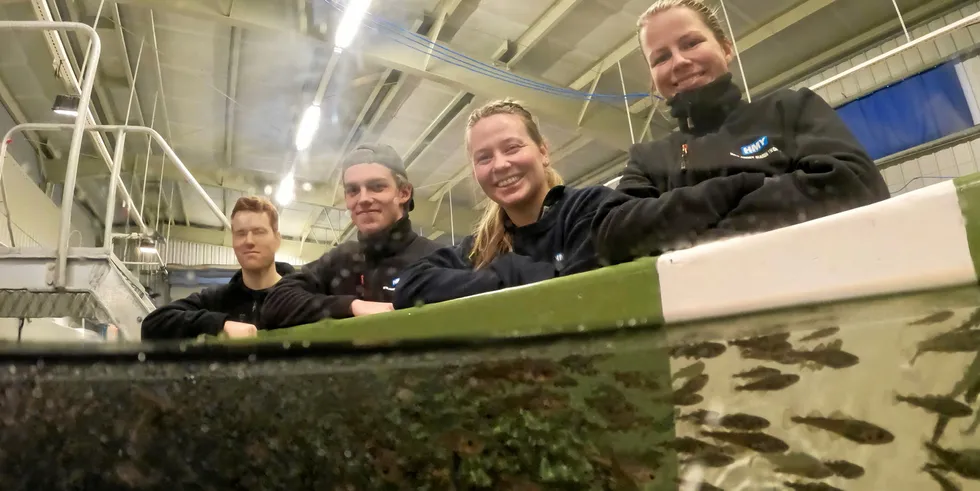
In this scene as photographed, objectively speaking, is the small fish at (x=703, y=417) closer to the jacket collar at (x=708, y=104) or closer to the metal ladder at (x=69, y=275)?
the jacket collar at (x=708, y=104)

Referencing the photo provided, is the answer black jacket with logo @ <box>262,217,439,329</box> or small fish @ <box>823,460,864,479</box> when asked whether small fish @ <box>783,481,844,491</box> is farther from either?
black jacket with logo @ <box>262,217,439,329</box>

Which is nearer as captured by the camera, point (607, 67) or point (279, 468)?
point (279, 468)

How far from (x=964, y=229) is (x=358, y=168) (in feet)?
3.10

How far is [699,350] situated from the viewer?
1.10 feet

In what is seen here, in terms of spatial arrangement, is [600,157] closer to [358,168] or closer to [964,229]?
[358,168]

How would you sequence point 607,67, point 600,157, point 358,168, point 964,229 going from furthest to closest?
point 600,157 → point 607,67 → point 358,168 → point 964,229

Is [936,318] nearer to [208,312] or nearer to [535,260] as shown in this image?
[535,260]

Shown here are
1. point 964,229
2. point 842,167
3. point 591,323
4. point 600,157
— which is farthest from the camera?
point 600,157

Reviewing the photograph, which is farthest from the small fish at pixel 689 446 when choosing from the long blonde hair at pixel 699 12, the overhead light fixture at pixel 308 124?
the overhead light fixture at pixel 308 124

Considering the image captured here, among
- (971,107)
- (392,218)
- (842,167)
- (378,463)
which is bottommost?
(378,463)

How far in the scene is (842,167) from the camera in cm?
50

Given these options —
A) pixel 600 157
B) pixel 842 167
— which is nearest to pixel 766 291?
pixel 842 167

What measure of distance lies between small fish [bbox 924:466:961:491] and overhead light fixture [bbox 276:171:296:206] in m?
4.04

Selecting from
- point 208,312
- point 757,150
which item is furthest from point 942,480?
point 208,312
